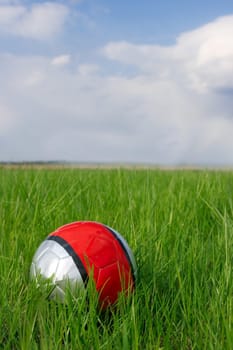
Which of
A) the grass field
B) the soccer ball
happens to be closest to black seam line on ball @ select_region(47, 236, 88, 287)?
the soccer ball

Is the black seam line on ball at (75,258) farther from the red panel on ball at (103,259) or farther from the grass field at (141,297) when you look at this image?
the grass field at (141,297)

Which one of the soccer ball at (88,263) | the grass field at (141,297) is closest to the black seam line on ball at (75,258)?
the soccer ball at (88,263)

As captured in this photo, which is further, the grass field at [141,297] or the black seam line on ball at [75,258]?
the black seam line on ball at [75,258]

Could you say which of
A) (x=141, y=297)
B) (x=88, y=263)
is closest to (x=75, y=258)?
(x=88, y=263)

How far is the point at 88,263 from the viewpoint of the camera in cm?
188

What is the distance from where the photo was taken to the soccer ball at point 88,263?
1.91m

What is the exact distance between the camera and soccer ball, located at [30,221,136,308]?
75.2 inches

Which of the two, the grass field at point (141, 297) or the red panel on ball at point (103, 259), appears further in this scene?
the red panel on ball at point (103, 259)

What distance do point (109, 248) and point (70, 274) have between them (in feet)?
0.62

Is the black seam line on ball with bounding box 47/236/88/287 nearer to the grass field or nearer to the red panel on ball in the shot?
the red panel on ball

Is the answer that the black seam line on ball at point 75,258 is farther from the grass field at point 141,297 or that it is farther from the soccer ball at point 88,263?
the grass field at point 141,297

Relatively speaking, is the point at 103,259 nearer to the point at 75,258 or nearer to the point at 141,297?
the point at 75,258

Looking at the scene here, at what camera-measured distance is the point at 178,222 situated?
2.89 meters

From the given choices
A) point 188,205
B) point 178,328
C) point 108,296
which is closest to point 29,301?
point 108,296
